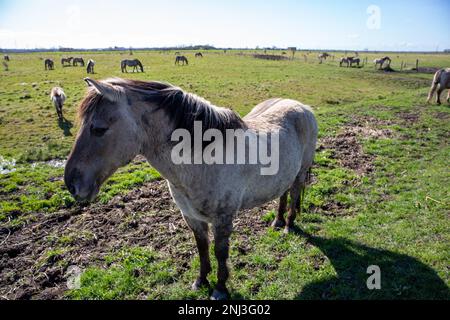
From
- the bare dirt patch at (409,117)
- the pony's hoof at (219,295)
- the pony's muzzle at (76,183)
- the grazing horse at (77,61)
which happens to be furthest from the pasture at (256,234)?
the grazing horse at (77,61)

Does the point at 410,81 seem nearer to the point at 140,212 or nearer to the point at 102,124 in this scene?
the point at 140,212

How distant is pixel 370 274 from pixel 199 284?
258 centimetres

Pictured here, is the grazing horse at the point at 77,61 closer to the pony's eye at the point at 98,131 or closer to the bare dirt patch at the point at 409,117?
the bare dirt patch at the point at 409,117

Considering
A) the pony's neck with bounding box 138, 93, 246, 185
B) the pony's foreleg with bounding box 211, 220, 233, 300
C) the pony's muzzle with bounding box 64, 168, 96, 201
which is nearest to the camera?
the pony's muzzle with bounding box 64, 168, 96, 201

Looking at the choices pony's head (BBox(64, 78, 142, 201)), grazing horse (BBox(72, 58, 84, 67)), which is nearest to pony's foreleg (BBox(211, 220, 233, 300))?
pony's head (BBox(64, 78, 142, 201))

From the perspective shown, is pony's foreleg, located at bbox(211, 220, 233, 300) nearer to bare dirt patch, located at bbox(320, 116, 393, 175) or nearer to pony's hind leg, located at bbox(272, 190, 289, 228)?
pony's hind leg, located at bbox(272, 190, 289, 228)

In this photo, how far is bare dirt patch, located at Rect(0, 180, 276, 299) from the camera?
428 centimetres

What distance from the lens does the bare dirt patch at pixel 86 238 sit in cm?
428

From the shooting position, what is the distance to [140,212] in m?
5.92

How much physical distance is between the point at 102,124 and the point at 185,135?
33.0 inches

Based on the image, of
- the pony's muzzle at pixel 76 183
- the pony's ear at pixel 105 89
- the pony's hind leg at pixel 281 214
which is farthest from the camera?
the pony's hind leg at pixel 281 214

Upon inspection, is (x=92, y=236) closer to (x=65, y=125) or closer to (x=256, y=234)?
(x=256, y=234)

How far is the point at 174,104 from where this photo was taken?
114 inches

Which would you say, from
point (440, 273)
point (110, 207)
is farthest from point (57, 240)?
point (440, 273)
